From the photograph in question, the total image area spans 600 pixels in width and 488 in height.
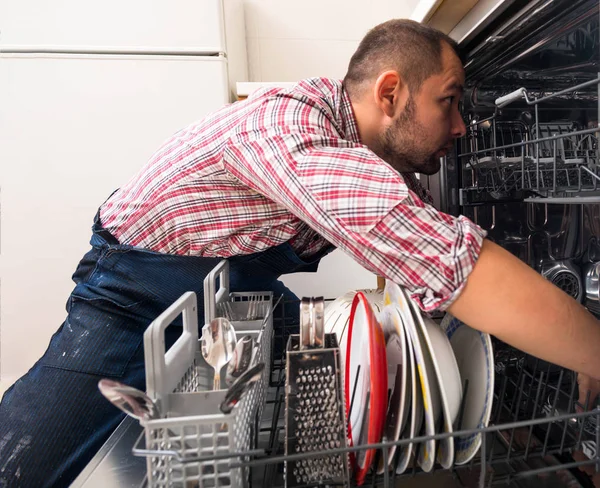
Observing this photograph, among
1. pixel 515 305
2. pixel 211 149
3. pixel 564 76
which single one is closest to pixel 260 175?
pixel 211 149

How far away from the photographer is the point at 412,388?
46 cm

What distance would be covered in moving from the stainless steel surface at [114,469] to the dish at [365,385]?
0.30m

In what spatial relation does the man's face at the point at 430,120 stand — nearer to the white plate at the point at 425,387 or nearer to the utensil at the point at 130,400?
the white plate at the point at 425,387

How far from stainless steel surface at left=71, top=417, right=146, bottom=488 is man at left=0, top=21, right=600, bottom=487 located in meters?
0.21

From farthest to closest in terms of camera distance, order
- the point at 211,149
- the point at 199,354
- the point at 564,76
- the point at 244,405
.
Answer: the point at 564,76
the point at 211,149
the point at 199,354
the point at 244,405

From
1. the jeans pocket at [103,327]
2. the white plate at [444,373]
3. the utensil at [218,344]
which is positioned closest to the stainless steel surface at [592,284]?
the white plate at [444,373]

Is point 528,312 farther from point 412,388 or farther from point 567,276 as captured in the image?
point 567,276

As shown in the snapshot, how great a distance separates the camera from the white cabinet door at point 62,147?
3.97ft

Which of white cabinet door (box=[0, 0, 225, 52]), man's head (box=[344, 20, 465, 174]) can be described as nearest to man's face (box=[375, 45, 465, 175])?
man's head (box=[344, 20, 465, 174])

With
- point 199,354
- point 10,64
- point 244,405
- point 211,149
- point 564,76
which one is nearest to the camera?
point 244,405

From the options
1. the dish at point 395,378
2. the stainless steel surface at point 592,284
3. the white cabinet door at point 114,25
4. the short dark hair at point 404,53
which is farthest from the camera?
the white cabinet door at point 114,25

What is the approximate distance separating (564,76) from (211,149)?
0.82m

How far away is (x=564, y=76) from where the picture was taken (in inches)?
33.6

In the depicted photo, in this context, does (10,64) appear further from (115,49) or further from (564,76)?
(564,76)
